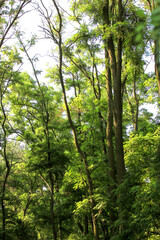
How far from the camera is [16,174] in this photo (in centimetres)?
1800

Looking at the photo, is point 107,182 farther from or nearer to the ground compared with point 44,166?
nearer to the ground

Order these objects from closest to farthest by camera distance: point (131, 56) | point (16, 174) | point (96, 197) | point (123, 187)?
point (123, 187), point (96, 197), point (131, 56), point (16, 174)

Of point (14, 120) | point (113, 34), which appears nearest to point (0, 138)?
point (14, 120)

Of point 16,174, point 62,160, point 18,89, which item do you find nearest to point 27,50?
point 18,89

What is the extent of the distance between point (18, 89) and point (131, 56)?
1199 cm

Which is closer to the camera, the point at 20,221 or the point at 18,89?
the point at 20,221

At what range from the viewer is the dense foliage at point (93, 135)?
580 cm

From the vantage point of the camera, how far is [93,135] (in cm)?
1095

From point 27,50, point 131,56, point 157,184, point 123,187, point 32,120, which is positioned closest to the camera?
point 157,184

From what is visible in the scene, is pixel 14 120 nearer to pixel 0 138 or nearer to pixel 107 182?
pixel 0 138

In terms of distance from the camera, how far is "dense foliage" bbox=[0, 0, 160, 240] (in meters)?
5.80

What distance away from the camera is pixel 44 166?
12430mm

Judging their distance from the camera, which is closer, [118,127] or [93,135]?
[118,127]

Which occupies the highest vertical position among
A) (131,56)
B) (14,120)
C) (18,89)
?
(18,89)
